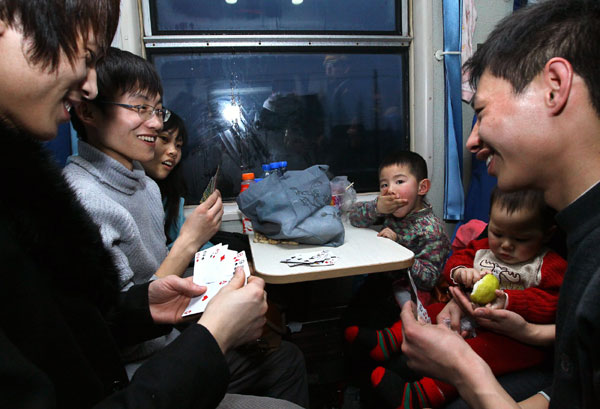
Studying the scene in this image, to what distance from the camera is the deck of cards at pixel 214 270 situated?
1083 mm

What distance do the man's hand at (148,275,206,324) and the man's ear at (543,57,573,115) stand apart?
3.52 feet

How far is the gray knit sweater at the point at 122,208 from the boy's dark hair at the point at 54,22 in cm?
39

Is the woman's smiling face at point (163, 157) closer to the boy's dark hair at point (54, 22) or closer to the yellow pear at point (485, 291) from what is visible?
the boy's dark hair at point (54, 22)

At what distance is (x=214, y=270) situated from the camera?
1215 millimetres

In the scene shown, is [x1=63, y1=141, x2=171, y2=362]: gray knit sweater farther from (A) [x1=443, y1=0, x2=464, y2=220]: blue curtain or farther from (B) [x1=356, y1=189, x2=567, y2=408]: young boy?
(A) [x1=443, y1=0, x2=464, y2=220]: blue curtain

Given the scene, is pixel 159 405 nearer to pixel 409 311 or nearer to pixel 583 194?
pixel 409 311

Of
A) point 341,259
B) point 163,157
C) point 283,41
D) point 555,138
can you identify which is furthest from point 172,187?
point 555,138

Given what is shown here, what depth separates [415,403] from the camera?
4.25ft

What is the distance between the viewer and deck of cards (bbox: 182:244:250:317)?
3.55 ft

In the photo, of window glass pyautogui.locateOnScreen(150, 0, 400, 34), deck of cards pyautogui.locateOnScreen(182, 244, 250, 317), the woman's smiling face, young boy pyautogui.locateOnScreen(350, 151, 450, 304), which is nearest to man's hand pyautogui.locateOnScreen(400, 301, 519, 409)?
deck of cards pyautogui.locateOnScreen(182, 244, 250, 317)

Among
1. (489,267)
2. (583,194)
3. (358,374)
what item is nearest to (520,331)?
(489,267)

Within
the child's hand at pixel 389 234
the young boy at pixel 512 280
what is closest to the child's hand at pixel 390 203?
the child's hand at pixel 389 234

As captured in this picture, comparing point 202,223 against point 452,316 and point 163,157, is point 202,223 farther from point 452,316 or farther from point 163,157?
point 452,316

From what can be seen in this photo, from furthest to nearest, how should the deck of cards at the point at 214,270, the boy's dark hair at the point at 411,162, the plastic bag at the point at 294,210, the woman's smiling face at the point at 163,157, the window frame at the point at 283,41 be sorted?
the window frame at the point at 283,41
the boy's dark hair at the point at 411,162
the woman's smiling face at the point at 163,157
the plastic bag at the point at 294,210
the deck of cards at the point at 214,270
